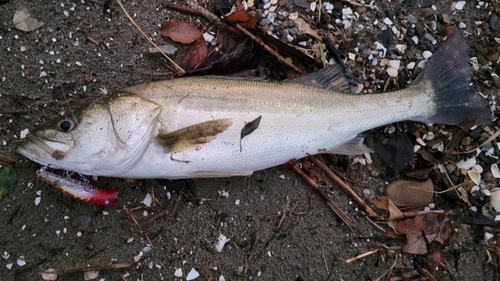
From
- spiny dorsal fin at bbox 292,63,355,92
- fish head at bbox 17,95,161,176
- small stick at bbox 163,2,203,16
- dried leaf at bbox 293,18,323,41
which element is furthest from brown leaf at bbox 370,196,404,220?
small stick at bbox 163,2,203,16

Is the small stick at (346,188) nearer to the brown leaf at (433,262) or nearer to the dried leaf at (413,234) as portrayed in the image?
the dried leaf at (413,234)

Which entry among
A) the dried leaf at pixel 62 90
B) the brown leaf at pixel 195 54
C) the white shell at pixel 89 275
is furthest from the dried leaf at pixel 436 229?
the dried leaf at pixel 62 90

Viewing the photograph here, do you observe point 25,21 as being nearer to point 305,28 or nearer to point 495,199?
point 305,28

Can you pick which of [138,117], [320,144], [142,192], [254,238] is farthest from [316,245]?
[138,117]

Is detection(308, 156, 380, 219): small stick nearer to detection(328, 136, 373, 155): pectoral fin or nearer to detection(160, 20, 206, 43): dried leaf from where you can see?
detection(328, 136, 373, 155): pectoral fin

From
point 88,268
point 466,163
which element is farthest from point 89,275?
point 466,163

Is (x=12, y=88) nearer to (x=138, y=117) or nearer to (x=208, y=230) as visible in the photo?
(x=138, y=117)
